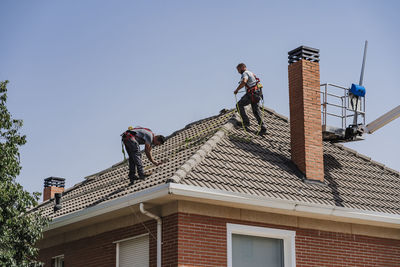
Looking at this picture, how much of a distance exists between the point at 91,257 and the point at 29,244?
1.84 m

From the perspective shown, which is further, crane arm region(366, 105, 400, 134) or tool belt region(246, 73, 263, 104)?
crane arm region(366, 105, 400, 134)

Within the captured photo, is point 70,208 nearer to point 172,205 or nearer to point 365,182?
point 172,205

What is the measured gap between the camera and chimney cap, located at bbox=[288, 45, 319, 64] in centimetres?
1720

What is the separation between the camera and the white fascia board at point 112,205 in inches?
499

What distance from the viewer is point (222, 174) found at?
14039 millimetres

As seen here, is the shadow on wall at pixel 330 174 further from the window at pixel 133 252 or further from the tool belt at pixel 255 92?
the window at pixel 133 252

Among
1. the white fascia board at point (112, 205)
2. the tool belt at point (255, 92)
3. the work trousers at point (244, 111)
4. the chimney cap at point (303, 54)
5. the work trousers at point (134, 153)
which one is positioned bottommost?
the white fascia board at point (112, 205)

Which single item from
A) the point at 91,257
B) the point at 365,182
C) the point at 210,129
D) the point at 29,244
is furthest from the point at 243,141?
the point at 29,244

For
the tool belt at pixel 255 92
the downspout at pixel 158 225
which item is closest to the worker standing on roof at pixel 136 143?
the downspout at pixel 158 225

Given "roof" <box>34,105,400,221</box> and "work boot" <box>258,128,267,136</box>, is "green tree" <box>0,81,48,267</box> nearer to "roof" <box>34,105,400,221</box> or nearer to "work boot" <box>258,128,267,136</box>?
"roof" <box>34,105,400,221</box>

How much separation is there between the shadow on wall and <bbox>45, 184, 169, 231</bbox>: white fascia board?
15.1 feet

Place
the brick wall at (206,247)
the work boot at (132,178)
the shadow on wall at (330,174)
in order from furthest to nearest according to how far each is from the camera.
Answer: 1. the shadow on wall at (330,174)
2. the work boot at (132,178)
3. the brick wall at (206,247)

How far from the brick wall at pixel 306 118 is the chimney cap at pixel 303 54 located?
0.17 m

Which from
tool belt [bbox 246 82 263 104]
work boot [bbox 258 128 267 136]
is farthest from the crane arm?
tool belt [bbox 246 82 263 104]
